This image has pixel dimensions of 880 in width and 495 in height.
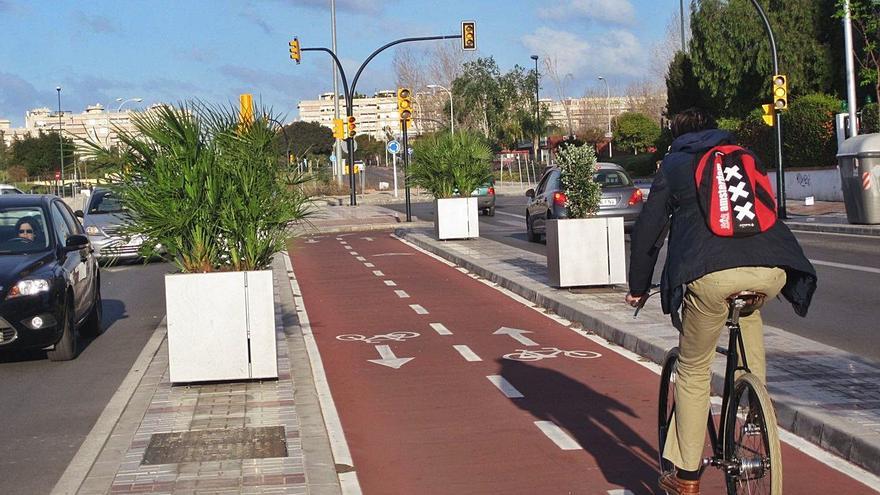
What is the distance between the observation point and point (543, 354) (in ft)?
34.4

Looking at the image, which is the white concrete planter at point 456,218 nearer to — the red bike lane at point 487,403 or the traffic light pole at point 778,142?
the traffic light pole at point 778,142

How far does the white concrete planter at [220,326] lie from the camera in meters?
8.84

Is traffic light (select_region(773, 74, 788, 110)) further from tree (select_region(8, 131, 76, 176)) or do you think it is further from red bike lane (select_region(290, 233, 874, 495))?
tree (select_region(8, 131, 76, 176))

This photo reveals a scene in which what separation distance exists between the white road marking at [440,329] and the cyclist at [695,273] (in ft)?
22.5

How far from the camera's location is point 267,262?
955 centimetres

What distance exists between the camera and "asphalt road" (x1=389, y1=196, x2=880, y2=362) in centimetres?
1077

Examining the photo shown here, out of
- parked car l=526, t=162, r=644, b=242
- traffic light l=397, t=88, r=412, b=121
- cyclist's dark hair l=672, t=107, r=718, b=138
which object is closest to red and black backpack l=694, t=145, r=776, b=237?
cyclist's dark hair l=672, t=107, r=718, b=138

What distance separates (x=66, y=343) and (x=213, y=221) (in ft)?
9.11

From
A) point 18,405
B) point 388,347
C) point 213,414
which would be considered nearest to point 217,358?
point 213,414

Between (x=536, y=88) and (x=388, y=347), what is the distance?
7568cm

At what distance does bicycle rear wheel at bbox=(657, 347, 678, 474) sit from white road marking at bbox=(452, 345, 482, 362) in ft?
15.7

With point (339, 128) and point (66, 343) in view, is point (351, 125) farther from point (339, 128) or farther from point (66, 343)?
point (66, 343)

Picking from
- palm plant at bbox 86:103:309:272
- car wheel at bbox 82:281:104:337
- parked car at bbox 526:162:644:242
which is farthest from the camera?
parked car at bbox 526:162:644:242

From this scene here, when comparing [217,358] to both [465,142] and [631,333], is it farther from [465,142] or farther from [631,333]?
[465,142]
